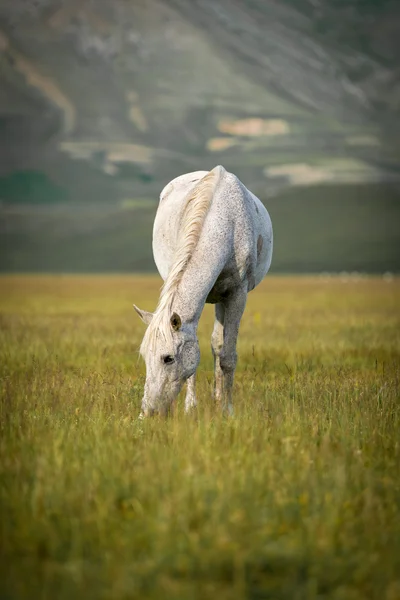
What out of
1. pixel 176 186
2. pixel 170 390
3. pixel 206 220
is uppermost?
pixel 176 186

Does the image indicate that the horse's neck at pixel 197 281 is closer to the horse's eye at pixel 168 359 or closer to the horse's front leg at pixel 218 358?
the horse's eye at pixel 168 359

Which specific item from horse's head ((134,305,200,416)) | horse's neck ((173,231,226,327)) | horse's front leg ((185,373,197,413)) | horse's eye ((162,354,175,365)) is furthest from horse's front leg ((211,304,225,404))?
horse's eye ((162,354,175,365))

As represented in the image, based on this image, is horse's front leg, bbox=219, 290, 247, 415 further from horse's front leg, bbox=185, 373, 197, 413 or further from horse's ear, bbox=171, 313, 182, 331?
horse's ear, bbox=171, 313, 182, 331

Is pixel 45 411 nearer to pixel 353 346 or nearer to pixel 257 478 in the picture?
pixel 257 478

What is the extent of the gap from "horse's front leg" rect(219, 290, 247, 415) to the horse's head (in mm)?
1311

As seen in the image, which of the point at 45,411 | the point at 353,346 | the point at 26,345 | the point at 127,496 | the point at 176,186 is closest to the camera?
the point at 127,496

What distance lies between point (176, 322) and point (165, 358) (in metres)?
0.32

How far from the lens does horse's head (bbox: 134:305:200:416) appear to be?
6.83m

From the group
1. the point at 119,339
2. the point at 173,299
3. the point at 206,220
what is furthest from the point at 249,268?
the point at 119,339

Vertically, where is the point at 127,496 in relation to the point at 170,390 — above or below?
below

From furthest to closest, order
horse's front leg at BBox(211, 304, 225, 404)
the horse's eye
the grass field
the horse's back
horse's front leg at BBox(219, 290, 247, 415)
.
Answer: horse's front leg at BBox(211, 304, 225, 404) < horse's front leg at BBox(219, 290, 247, 415) < the horse's back < the horse's eye < the grass field

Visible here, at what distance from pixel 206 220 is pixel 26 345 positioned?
24.0 feet

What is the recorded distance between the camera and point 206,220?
25.6 feet

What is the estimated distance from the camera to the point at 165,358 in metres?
6.89
